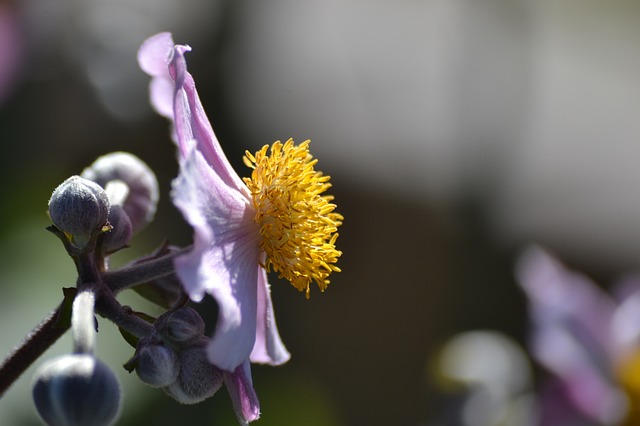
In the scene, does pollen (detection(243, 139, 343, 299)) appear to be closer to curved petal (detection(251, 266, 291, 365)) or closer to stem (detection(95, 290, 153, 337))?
curved petal (detection(251, 266, 291, 365))

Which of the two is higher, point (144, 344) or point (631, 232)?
point (144, 344)

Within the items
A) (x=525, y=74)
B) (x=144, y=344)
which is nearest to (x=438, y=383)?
(x=144, y=344)

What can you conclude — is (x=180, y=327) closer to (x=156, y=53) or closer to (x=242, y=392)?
(x=242, y=392)

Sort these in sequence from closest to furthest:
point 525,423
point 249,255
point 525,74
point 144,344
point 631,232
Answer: point 144,344 < point 249,255 < point 525,423 < point 525,74 < point 631,232

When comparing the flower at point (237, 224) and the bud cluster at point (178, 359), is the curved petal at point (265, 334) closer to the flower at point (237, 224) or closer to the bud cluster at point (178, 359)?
the flower at point (237, 224)

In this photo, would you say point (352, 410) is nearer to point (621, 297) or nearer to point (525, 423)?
point (621, 297)

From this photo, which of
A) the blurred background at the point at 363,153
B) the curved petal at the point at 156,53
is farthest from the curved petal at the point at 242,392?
the blurred background at the point at 363,153

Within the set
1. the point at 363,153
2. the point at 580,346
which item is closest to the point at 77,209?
the point at 580,346
